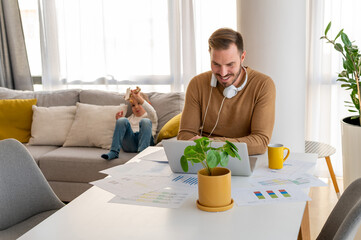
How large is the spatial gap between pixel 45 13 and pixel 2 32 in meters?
0.52

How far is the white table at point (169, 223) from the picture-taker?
3.89ft

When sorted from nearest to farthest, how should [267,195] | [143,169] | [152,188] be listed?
[267,195] < [152,188] < [143,169]

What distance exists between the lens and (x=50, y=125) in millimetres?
3936

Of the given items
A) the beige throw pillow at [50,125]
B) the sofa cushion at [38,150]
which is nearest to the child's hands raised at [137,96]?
the beige throw pillow at [50,125]

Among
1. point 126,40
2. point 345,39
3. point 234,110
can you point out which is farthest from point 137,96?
point 345,39

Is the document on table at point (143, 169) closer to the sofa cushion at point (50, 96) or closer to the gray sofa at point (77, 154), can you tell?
the gray sofa at point (77, 154)

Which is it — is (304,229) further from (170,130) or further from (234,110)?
(170,130)

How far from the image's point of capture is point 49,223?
131cm

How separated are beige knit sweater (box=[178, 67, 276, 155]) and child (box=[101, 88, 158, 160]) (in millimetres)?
1122

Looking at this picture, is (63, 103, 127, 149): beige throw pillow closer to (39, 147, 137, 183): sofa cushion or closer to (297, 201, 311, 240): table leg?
(39, 147, 137, 183): sofa cushion

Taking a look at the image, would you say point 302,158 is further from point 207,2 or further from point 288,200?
point 207,2

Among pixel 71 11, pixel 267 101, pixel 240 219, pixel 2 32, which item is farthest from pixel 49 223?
pixel 2 32

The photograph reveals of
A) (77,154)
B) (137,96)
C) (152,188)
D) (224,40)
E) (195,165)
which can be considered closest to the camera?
(152,188)

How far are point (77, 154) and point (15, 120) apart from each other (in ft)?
3.00
